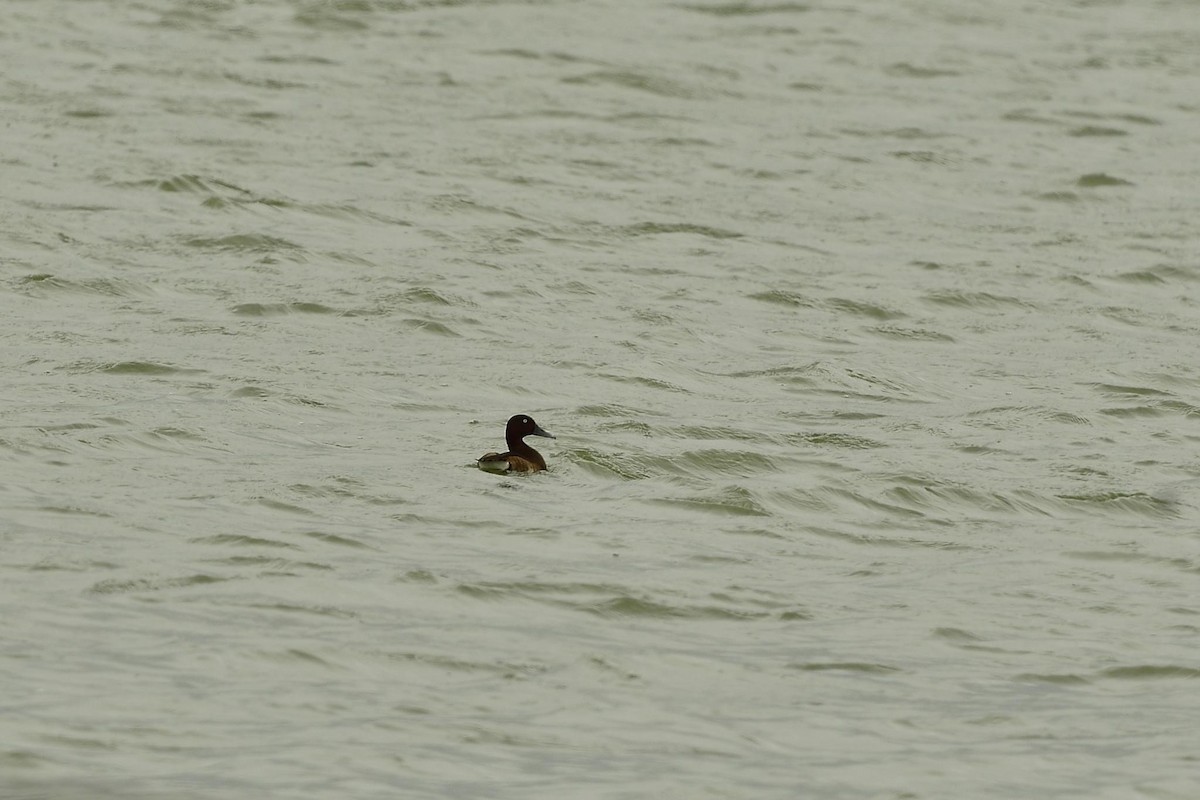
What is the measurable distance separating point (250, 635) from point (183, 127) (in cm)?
1282

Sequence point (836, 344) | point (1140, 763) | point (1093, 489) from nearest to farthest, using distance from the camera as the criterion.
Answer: point (1140, 763) < point (1093, 489) < point (836, 344)

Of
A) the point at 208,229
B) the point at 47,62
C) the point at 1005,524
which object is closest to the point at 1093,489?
the point at 1005,524

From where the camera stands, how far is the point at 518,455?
11.7m

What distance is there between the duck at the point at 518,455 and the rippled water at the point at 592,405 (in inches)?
6.2

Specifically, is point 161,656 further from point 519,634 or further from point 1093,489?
point 1093,489

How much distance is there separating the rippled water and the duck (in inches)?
6.2

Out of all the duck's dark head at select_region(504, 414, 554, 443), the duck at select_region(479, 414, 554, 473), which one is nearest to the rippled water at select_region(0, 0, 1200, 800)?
the duck at select_region(479, 414, 554, 473)

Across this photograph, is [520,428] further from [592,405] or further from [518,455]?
[592,405]

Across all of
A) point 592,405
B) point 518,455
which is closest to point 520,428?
point 518,455

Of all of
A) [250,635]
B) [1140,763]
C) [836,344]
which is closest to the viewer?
[1140,763]

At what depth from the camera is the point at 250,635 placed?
8602mm

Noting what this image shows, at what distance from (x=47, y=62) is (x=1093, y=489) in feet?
45.7

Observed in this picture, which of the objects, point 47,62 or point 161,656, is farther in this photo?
point 47,62

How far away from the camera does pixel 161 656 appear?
8.29 m
